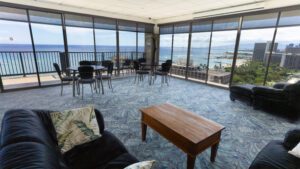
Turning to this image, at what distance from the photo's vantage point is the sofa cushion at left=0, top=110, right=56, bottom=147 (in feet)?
3.10

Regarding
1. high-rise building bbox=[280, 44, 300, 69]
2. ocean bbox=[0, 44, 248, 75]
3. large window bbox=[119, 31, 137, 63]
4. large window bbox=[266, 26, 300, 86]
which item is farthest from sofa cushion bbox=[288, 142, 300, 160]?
large window bbox=[119, 31, 137, 63]

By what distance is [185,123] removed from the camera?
1.87 meters

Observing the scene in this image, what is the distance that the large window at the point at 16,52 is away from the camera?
4230mm

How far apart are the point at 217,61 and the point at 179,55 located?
1797 mm

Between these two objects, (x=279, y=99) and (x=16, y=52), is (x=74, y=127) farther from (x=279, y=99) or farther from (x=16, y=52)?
(x=16, y=52)

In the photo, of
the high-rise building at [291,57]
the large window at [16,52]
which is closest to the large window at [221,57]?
the high-rise building at [291,57]

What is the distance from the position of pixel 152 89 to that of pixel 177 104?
1.40 m

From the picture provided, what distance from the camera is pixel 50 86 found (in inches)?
198

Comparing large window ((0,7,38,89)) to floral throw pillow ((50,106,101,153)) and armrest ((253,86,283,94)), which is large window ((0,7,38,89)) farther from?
armrest ((253,86,283,94))

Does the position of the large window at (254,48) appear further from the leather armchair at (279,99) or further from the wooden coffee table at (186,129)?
the wooden coffee table at (186,129)

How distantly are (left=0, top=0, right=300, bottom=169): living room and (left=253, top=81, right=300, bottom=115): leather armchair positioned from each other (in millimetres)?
18

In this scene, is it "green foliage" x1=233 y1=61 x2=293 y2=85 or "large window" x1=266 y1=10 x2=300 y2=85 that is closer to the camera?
"large window" x1=266 y1=10 x2=300 y2=85

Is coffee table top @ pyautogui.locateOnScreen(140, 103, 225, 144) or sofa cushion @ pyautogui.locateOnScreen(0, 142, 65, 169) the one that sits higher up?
sofa cushion @ pyautogui.locateOnScreen(0, 142, 65, 169)

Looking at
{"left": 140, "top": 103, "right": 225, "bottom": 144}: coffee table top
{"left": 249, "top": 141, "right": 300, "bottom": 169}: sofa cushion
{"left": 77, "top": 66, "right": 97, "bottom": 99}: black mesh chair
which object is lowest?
{"left": 249, "top": 141, "right": 300, "bottom": 169}: sofa cushion
